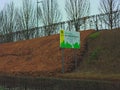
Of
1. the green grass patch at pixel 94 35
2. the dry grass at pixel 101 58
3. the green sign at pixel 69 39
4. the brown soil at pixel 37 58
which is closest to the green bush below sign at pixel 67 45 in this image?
the green sign at pixel 69 39

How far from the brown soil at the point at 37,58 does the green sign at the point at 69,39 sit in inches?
64.1

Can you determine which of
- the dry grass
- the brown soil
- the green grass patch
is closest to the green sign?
the dry grass

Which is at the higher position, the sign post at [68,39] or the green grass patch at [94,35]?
the green grass patch at [94,35]

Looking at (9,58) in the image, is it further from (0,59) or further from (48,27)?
(48,27)

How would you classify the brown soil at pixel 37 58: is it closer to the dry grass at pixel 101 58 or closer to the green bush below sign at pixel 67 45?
the dry grass at pixel 101 58

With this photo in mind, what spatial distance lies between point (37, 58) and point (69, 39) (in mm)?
7061

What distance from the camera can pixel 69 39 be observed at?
2331cm

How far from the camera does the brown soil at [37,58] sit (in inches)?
997

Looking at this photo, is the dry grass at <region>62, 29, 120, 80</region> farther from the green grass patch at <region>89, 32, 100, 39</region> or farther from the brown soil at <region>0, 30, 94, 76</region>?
the brown soil at <region>0, 30, 94, 76</region>

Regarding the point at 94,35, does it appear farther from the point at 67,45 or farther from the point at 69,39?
the point at 67,45

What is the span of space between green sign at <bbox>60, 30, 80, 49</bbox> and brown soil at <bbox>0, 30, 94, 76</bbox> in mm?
1629

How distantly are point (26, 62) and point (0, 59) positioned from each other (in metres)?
7.44

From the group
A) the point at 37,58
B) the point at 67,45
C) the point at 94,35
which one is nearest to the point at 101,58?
the point at 67,45

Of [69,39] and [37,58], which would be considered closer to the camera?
[69,39]
